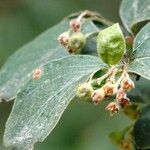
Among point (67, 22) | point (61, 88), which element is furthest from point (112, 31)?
point (67, 22)

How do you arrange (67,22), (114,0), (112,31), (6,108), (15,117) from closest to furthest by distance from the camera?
(112,31) < (15,117) < (67,22) < (6,108) < (114,0)

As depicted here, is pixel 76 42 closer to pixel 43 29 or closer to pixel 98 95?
pixel 98 95

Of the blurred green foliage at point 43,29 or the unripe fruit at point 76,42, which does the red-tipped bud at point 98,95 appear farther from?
the blurred green foliage at point 43,29

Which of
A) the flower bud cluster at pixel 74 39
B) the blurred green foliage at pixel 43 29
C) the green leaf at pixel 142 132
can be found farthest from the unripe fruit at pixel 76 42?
the blurred green foliage at pixel 43 29

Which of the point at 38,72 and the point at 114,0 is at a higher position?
the point at 38,72

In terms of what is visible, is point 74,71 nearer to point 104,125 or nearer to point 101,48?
point 101,48

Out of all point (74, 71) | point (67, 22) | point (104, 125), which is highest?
point (74, 71)
